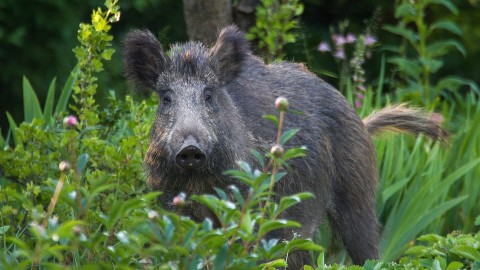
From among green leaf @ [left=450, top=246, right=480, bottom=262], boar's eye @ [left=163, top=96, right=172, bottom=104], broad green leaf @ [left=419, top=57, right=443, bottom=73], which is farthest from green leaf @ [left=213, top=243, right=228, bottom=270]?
broad green leaf @ [left=419, top=57, right=443, bottom=73]

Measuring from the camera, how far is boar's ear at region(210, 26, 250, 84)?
16.3 feet

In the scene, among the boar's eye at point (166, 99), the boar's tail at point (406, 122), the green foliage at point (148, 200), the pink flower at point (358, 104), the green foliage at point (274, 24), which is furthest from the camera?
the pink flower at point (358, 104)

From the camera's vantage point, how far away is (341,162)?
5.47 metres

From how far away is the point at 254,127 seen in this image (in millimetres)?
5012

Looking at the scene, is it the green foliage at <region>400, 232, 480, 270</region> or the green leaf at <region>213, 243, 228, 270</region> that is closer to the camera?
the green leaf at <region>213, 243, 228, 270</region>

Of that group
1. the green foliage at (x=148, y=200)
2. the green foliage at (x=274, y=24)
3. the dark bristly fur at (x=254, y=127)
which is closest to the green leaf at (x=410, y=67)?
the green foliage at (x=148, y=200)

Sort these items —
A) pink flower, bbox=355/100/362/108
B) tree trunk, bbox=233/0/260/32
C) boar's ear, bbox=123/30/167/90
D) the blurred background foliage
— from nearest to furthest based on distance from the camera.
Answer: boar's ear, bbox=123/30/167/90, pink flower, bbox=355/100/362/108, tree trunk, bbox=233/0/260/32, the blurred background foliage

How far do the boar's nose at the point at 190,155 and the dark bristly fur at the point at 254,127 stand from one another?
0.08ft

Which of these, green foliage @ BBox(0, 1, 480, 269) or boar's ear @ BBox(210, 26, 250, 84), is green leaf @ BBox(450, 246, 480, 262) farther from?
boar's ear @ BBox(210, 26, 250, 84)

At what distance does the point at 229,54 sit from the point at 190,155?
0.81 m

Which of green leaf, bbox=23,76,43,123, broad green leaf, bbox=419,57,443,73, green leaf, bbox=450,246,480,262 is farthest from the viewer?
broad green leaf, bbox=419,57,443,73

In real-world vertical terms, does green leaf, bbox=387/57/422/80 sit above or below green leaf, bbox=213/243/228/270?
below

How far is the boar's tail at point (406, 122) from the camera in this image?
5773 millimetres

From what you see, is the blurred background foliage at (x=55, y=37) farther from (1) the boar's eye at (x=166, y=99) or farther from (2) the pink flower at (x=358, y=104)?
(1) the boar's eye at (x=166, y=99)
